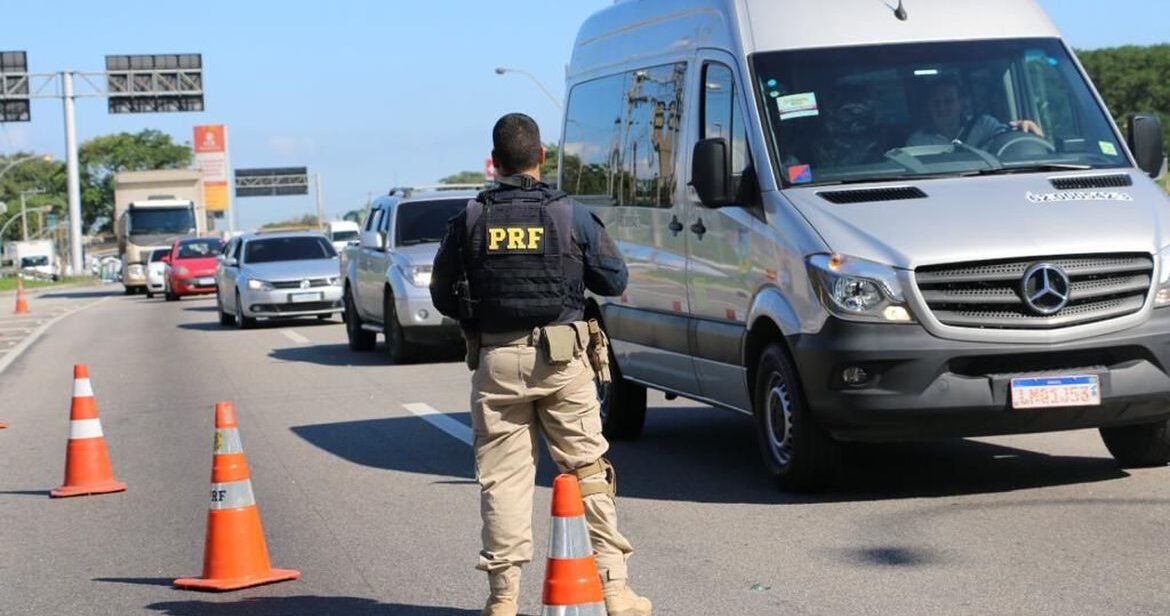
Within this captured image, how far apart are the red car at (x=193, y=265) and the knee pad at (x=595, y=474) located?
39.9 meters

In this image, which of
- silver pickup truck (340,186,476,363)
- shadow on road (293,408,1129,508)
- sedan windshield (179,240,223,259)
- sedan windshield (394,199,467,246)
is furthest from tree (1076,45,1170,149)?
shadow on road (293,408,1129,508)

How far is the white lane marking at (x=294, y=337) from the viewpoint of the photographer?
2446 centimetres

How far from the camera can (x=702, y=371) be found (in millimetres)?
9961

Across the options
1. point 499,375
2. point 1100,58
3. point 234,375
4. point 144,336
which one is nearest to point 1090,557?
point 499,375

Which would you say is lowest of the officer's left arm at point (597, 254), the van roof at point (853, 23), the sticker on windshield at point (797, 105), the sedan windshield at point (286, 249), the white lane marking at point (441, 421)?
the white lane marking at point (441, 421)

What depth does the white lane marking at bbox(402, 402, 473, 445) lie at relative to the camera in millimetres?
12445

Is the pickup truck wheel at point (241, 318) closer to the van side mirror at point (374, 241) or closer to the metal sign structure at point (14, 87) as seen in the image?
the van side mirror at point (374, 241)

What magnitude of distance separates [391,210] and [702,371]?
10997 millimetres

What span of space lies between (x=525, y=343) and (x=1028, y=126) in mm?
4222

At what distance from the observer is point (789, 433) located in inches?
345

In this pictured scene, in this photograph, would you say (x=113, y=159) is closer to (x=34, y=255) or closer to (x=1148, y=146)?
(x=34, y=255)

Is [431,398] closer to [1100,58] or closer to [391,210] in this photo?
[391,210]

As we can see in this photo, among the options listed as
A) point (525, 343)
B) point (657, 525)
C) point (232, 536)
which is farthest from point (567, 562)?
point (657, 525)

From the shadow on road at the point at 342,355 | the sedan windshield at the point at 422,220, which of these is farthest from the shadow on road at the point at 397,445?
the sedan windshield at the point at 422,220
